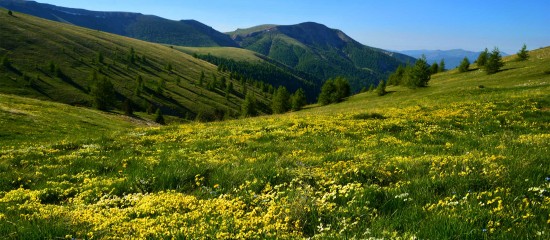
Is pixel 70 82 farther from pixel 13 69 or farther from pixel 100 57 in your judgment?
pixel 100 57

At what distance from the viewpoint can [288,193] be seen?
690 centimetres

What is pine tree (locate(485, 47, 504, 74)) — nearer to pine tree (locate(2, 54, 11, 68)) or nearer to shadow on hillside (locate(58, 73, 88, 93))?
shadow on hillside (locate(58, 73, 88, 93))

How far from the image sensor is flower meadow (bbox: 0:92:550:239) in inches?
198

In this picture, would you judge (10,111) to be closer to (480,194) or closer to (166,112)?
(480,194)

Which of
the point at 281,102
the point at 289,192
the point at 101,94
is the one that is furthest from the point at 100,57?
the point at 289,192

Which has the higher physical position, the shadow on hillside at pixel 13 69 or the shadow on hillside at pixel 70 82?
the shadow on hillside at pixel 13 69

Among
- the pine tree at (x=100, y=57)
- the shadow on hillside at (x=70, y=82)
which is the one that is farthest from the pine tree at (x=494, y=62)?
the pine tree at (x=100, y=57)

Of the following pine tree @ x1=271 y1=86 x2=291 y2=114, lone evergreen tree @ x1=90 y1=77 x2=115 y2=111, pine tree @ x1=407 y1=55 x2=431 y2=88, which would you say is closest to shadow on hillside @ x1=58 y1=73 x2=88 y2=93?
lone evergreen tree @ x1=90 y1=77 x2=115 y2=111

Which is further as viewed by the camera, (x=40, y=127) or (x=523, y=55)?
(x=523, y=55)

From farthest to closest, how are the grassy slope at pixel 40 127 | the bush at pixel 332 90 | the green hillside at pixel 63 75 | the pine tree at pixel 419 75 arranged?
1. the green hillside at pixel 63 75
2. the bush at pixel 332 90
3. the pine tree at pixel 419 75
4. the grassy slope at pixel 40 127

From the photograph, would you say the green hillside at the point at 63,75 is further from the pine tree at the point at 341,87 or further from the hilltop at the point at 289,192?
the hilltop at the point at 289,192

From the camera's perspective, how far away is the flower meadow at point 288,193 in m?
5.04

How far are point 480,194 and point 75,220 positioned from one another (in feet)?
22.7

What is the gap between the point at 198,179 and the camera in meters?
8.74
